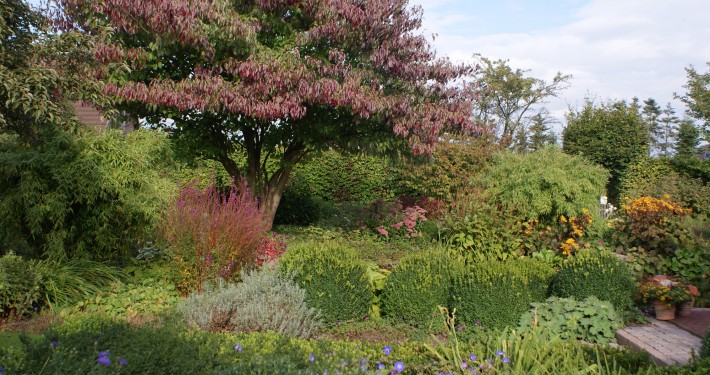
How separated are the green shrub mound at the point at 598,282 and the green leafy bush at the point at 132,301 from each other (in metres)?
4.01

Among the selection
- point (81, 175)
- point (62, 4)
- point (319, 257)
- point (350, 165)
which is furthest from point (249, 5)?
point (350, 165)

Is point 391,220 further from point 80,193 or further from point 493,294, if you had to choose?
point 80,193

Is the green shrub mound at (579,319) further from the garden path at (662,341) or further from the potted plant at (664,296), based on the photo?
the potted plant at (664,296)

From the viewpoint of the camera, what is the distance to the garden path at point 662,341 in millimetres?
4242

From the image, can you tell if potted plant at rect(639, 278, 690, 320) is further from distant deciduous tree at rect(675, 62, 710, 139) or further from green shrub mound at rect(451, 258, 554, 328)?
distant deciduous tree at rect(675, 62, 710, 139)

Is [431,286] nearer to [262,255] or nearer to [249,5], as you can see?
[262,255]

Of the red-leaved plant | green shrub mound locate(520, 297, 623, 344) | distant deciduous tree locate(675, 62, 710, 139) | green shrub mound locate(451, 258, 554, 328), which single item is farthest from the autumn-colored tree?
distant deciduous tree locate(675, 62, 710, 139)

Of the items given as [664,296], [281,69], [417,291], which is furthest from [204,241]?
[664,296]

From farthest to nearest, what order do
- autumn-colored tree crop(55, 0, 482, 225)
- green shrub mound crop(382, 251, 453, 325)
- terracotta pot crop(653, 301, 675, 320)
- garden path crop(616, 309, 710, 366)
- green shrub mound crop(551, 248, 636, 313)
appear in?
autumn-colored tree crop(55, 0, 482, 225)
terracotta pot crop(653, 301, 675, 320)
green shrub mound crop(551, 248, 636, 313)
green shrub mound crop(382, 251, 453, 325)
garden path crop(616, 309, 710, 366)

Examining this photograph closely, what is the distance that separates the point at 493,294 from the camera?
191 inches

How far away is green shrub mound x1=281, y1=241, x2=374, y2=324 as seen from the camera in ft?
16.1

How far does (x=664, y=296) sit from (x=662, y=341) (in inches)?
28.9

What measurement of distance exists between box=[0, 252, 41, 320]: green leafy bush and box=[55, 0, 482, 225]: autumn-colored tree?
8.68ft

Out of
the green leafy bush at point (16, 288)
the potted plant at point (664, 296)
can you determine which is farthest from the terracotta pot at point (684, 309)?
the green leafy bush at point (16, 288)
